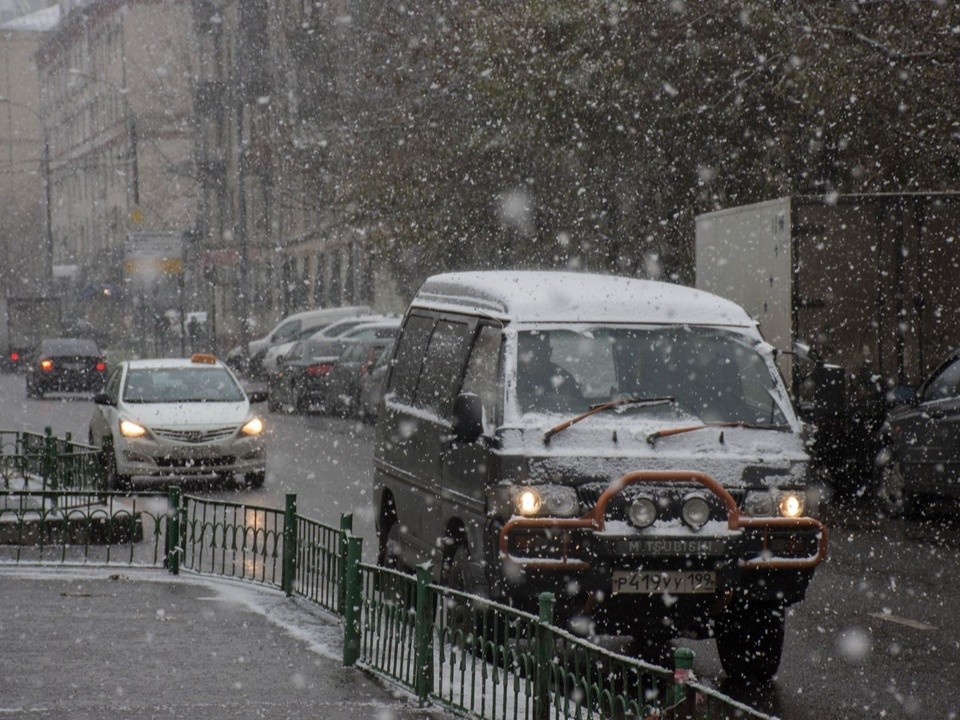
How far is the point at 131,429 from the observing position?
65.9 ft

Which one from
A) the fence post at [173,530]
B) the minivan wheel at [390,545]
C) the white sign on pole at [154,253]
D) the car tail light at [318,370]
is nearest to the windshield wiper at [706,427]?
the minivan wheel at [390,545]

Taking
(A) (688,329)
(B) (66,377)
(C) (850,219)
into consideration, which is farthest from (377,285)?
(A) (688,329)

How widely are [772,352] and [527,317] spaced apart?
4.29 feet

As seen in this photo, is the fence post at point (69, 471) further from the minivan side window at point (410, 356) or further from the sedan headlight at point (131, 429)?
the minivan side window at point (410, 356)

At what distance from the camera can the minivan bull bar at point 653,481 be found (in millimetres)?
8570

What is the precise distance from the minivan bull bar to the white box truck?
8834 millimetres

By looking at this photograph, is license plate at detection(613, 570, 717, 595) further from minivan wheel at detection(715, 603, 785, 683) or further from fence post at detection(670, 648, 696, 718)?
fence post at detection(670, 648, 696, 718)

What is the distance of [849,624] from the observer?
1074 centimetres

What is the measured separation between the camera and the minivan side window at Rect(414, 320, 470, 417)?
1012 centimetres

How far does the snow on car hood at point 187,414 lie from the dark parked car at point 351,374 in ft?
31.6

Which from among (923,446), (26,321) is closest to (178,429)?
(923,446)

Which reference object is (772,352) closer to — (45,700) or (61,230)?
(45,700)

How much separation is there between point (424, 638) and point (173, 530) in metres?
5.20

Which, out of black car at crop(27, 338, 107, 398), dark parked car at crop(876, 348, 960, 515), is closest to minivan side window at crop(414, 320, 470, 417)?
dark parked car at crop(876, 348, 960, 515)
